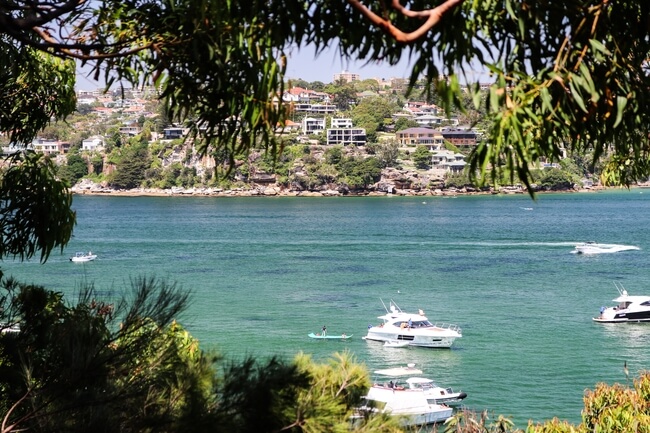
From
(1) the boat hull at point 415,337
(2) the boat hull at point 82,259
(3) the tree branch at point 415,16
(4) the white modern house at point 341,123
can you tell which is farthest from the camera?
(4) the white modern house at point 341,123

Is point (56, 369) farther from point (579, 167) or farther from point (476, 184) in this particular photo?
point (579, 167)

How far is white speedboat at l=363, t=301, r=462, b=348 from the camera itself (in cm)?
2288

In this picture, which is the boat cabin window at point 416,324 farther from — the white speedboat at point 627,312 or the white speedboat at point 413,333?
the white speedboat at point 627,312

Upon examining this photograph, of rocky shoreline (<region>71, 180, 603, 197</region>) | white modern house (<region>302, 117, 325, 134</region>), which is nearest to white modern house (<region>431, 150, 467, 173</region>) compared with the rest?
rocky shoreline (<region>71, 180, 603, 197</region>)

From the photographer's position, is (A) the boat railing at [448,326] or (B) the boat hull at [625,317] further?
(B) the boat hull at [625,317]

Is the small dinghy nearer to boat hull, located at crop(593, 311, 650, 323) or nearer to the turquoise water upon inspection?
the turquoise water

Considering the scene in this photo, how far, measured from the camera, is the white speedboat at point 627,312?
25781 millimetres

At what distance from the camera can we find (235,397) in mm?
4004

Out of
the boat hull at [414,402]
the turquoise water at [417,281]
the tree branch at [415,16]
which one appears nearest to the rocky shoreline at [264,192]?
the turquoise water at [417,281]

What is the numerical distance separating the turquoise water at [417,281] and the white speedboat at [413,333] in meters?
0.30

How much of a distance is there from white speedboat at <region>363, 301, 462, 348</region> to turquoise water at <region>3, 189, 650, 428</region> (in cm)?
30

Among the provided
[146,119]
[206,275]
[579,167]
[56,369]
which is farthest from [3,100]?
[146,119]

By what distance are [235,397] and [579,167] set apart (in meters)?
103

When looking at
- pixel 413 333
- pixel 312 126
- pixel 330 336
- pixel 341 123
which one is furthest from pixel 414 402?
pixel 312 126
